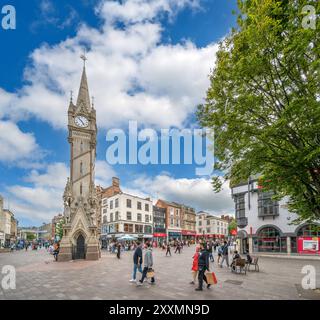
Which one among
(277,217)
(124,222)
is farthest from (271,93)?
(124,222)

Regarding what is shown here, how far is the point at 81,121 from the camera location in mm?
31453

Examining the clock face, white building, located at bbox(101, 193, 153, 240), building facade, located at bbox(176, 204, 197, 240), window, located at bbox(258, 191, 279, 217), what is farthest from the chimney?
window, located at bbox(258, 191, 279, 217)

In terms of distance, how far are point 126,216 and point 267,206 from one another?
107 ft

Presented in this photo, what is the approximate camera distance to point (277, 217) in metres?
35.3

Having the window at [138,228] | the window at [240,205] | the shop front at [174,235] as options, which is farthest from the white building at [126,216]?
the window at [240,205]

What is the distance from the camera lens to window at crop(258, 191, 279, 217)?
3559 cm

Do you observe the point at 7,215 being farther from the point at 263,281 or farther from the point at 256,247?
the point at 263,281

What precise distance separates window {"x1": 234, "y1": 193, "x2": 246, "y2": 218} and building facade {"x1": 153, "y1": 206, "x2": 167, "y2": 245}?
31.9 metres

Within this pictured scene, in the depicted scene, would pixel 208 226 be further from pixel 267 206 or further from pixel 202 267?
pixel 202 267

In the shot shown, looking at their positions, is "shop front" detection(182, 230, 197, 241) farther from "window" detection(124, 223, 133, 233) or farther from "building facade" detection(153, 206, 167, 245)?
"window" detection(124, 223, 133, 233)

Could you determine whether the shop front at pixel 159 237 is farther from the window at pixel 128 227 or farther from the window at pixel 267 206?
the window at pixel 267 206

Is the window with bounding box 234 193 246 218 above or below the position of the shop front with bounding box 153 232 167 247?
above

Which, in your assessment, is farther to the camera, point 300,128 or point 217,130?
point 217,130
